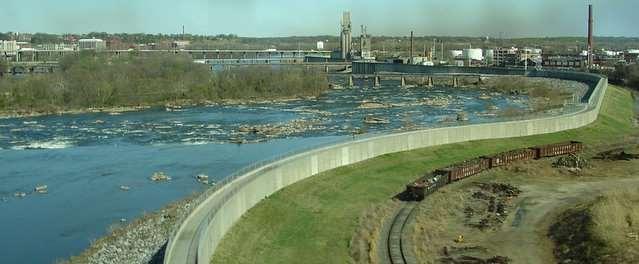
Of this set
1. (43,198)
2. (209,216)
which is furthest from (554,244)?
(43,198)

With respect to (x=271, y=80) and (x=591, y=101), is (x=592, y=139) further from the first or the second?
(x=271, y=80)

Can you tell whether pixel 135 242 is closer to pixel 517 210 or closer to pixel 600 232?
pixel 517 210

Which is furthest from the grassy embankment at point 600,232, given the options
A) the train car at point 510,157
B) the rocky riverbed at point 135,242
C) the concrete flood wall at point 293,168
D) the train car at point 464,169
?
the rocky riverbed at point 135,242

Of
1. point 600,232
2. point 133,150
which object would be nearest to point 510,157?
point 600,232

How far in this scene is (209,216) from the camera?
23781mm

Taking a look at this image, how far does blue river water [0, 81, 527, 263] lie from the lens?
99.2ft

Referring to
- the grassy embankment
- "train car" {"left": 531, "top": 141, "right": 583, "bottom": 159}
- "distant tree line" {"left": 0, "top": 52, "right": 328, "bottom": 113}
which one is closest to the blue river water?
"distant tree line" {"left": 0, "top": 52, "right": 328, "bottom": 113}

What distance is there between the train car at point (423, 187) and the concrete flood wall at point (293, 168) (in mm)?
5136

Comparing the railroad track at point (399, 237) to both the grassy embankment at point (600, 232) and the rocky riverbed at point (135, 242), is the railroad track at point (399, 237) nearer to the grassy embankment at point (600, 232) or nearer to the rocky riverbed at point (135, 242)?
the grassy embankment at point (600, 232)

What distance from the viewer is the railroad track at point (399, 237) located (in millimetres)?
24109

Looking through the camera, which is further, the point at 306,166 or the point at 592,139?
the point at 592,139

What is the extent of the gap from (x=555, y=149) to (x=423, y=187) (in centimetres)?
1662

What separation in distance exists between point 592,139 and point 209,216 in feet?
130

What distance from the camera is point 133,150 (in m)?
50.1
